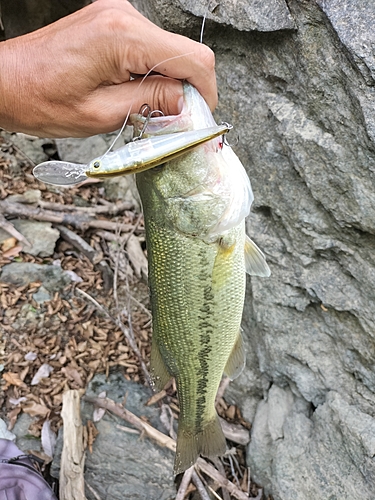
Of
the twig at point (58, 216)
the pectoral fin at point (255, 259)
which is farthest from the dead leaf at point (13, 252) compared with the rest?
the pectoral fin at point (255, 259)

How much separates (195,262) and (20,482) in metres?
1.68

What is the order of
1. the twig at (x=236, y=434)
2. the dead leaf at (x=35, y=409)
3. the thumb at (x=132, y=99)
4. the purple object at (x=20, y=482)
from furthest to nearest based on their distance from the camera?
the twig at (x=236, y=434) < the dead leaf at (x=35, y=409) < the purple object at (x=20, y=482) < the thumb at (x=132, y=99)

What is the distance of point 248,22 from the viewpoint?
2.33 m

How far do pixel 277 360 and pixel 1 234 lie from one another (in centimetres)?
246

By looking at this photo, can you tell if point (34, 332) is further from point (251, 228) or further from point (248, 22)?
point (248, 22)

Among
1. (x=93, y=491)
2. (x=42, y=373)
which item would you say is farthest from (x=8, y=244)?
(x=93, y=491)

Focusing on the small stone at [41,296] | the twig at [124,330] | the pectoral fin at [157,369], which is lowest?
the twig at [124,330]

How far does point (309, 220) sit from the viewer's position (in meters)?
2.52

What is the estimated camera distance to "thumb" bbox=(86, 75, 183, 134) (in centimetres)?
166

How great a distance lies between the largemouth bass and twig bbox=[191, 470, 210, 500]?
0.70 metres

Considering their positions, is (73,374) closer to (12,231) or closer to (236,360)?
(12,231)

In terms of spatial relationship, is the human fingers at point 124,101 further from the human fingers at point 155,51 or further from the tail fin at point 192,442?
the tail fin at point 192,442

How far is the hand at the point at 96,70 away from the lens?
1.57 metres

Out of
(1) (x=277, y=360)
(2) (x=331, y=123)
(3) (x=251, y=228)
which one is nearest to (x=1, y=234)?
(3) (x=251, y=228)
